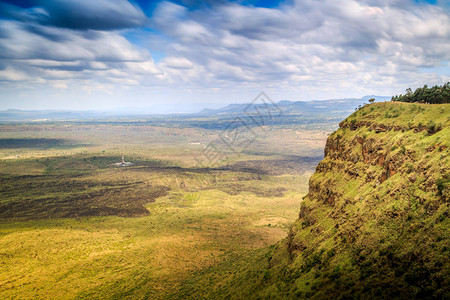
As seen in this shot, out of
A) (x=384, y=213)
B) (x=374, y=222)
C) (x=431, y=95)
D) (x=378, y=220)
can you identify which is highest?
(x=431, y=95)

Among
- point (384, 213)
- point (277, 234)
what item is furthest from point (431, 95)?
point (277, 234)

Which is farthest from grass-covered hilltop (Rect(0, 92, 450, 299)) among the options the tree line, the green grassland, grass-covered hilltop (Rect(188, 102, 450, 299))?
the tree line

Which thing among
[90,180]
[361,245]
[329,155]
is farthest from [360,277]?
[90,180]

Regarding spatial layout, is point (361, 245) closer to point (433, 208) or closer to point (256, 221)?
point (433, 208)

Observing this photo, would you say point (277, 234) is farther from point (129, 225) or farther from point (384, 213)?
point (384, 213)

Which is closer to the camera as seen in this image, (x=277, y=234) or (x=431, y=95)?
(x=431, y=95)

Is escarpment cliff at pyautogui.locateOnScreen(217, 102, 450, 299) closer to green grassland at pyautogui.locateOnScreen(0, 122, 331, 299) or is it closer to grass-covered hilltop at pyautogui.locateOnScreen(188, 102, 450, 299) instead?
grass-covered hilltop at pyautogui.locateOnScreen(188, 102, 450, 299)

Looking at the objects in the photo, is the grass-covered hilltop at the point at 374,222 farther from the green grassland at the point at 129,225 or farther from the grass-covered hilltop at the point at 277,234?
the green grassland at the point at 129,225
